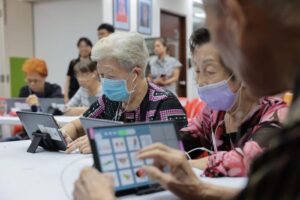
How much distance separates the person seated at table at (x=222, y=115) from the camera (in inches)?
49.6

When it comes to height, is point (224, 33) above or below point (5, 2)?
below

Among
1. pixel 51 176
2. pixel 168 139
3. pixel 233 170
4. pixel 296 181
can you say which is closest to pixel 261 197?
pixel 296 181

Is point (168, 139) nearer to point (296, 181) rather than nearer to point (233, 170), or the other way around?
point (233, 170)

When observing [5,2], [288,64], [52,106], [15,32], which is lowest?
[52,106]

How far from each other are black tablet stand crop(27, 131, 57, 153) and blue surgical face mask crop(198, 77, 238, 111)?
67 centimetres

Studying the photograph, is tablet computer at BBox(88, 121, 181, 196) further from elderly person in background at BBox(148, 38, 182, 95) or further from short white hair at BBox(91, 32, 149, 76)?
elderly person in background at BBox(148, 38, 182, 95)

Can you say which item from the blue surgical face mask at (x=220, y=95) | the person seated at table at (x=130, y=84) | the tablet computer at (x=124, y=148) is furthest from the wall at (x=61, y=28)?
the tablet computer at (x=124, y=148)

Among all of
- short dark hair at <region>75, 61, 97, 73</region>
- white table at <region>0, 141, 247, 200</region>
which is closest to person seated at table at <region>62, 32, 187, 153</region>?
white table at <region>0, 141, 247, 200</region>

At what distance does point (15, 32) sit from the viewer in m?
5.78

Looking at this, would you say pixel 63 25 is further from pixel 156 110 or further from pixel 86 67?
pixel 156 110

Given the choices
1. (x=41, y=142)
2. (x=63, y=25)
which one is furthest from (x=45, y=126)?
(x=63, y=25)

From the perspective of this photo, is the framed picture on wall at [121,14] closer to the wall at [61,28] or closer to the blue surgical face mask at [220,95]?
the wall at [61,28]

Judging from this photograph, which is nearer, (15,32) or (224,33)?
(224,33)

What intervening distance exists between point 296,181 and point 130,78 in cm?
151
